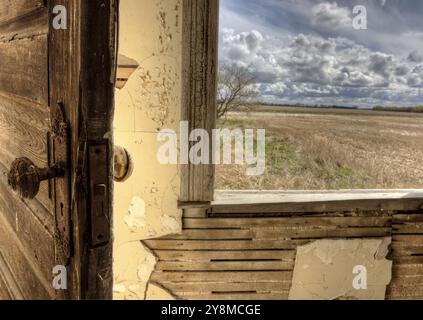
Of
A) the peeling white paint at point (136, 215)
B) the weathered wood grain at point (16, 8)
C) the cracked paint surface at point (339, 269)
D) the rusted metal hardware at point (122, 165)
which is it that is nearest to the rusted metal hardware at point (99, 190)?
the weathered wood grain at point (16, 8)

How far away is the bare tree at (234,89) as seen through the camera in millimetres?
2098

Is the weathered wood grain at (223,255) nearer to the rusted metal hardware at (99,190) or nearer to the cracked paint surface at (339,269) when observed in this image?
the cracked paint surface at (339,269)

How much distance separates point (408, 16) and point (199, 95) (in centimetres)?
151

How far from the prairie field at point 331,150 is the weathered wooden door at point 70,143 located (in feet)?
4.79

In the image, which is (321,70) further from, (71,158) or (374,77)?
(71,158)

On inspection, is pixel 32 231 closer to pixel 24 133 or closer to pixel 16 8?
pixel 24 133

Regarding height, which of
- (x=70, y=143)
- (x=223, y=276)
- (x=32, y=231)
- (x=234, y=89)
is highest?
(x=234, y=89)

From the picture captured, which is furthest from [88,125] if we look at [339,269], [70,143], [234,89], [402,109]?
[402,109]

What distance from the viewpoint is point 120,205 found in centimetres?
200

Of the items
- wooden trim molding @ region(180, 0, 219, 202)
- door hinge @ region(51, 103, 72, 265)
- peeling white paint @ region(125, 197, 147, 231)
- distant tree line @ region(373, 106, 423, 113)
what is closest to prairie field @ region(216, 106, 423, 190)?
distant tree line @ region(373, 106, 423, 113)

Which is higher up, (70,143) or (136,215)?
(70,143)

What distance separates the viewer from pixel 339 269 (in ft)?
7.22

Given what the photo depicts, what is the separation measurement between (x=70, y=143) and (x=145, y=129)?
1.29 m

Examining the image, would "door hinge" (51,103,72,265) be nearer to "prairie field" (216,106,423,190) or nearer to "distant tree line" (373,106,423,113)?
"prairie field" (216,106,423,190)
